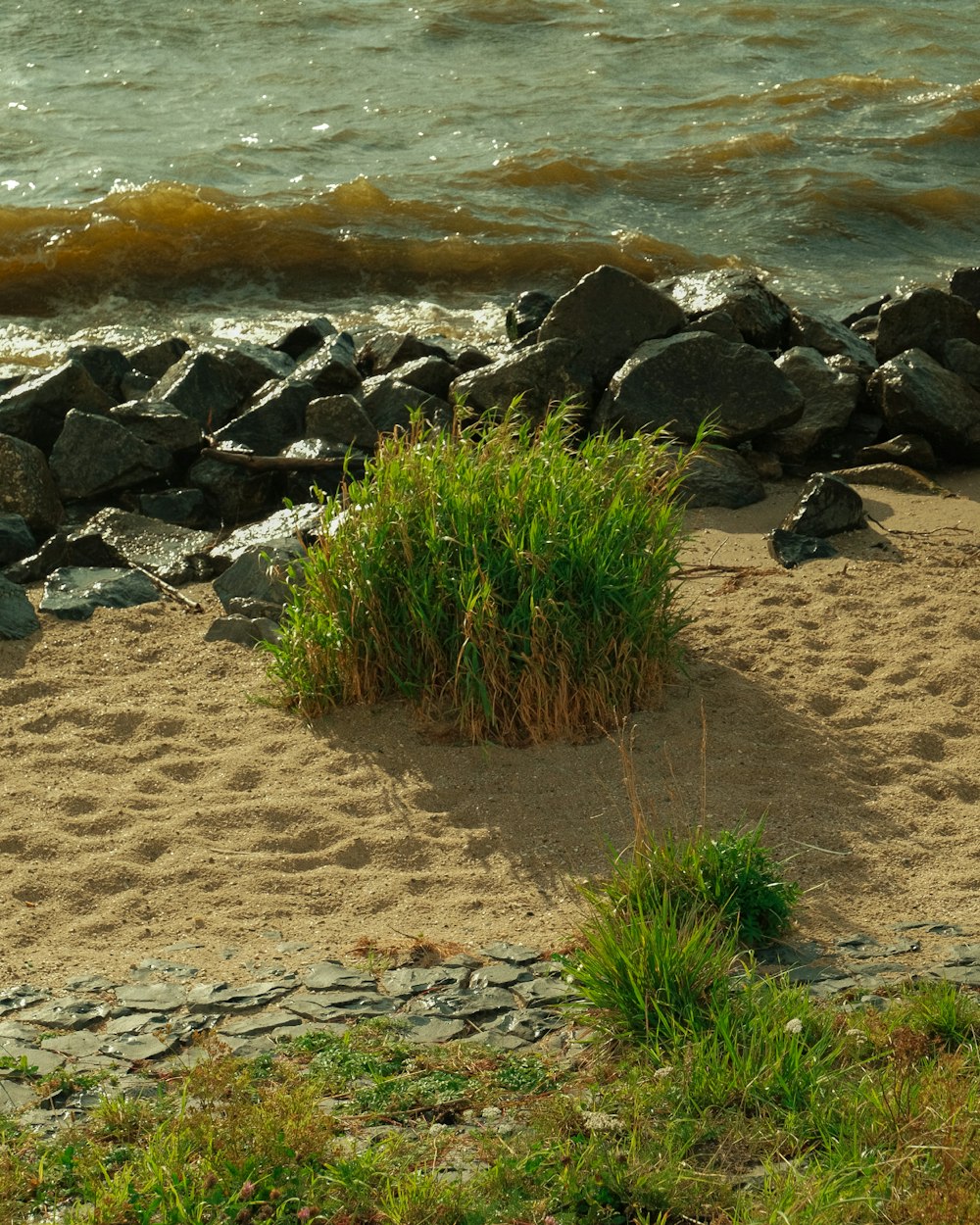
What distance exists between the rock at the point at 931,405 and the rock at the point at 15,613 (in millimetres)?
4757

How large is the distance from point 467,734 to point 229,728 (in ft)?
3.02

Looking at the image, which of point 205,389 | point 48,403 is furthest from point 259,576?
point 48,403

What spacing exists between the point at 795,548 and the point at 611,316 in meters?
2.19

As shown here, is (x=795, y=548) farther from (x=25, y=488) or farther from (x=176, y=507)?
(x=25, y=488)

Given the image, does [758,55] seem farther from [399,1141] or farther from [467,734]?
[399,1141]

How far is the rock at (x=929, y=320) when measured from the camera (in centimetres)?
928

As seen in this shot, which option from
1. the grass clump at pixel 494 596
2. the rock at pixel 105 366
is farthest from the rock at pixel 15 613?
the rock at pixel 105 366

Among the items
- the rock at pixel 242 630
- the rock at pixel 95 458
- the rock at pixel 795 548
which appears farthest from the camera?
the rock at pixel 95 458

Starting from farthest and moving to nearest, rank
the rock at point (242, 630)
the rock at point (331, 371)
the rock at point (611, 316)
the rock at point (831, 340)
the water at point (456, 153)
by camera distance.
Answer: the water at point (456, 153), the rock at point (831, 340), the rock at point (331, 371), the rock at point (611, 316), the rock at point (242, 630)

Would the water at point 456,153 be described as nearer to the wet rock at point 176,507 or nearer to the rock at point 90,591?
the wet rock at point 176,507

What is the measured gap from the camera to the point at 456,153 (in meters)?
15.4

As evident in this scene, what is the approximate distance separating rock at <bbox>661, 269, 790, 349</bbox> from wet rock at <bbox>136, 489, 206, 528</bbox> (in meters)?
3.35

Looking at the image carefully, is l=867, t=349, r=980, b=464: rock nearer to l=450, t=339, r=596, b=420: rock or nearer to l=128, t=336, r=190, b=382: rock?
l=450, t=339, r=596, b=420: rock

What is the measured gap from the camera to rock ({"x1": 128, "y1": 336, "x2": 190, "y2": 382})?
984 centimetres
